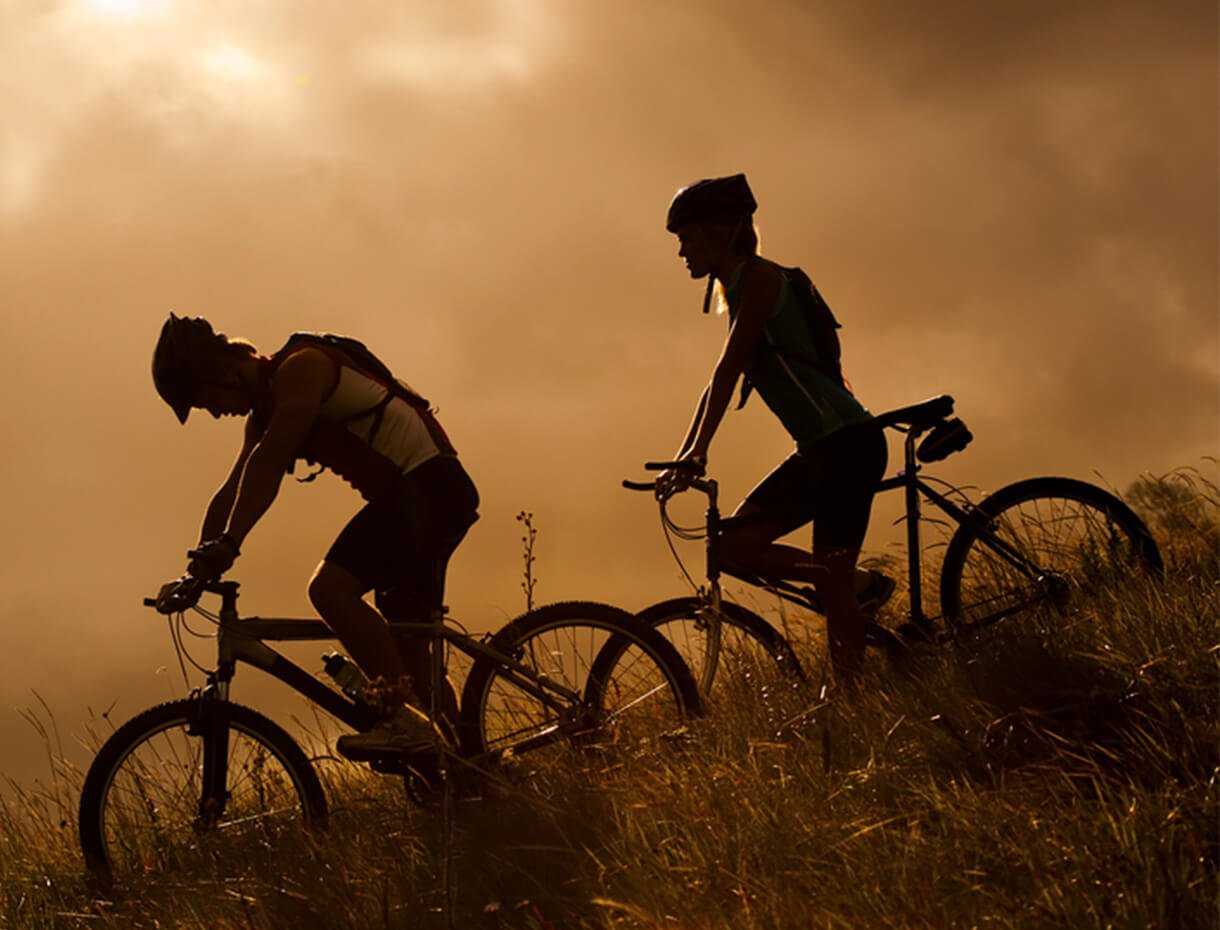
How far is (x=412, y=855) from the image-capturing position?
16.2ft

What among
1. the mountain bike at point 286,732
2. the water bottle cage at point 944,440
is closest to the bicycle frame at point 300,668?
the mountain bike at point 286,732

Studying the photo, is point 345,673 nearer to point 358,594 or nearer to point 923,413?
point 358,594

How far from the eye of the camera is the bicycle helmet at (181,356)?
18.4 ft

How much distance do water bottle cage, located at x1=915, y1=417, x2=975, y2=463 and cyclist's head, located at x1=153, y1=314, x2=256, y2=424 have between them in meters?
3.09

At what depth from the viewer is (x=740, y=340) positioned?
573cm

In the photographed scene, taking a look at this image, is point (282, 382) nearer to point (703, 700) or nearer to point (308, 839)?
point (308, 839)

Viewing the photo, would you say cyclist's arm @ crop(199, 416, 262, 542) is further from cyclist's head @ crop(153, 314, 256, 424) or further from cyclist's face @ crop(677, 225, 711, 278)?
cyclist's face @ crop(677, 225, 711, 278)

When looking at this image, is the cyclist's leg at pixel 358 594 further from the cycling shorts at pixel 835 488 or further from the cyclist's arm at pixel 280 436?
the cycling shorts at pixel 835 488

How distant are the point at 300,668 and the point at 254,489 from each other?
0.84 metres

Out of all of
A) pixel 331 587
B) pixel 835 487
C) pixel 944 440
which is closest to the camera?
pixel 331 587

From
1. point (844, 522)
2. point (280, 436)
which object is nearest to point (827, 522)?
point (844, 522)

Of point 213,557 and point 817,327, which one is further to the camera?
point 817,327

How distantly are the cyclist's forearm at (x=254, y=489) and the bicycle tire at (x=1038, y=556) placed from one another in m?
3.19

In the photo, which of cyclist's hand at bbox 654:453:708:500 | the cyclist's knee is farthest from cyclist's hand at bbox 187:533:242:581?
cyclist's hand at bbox 654:453:708:500
